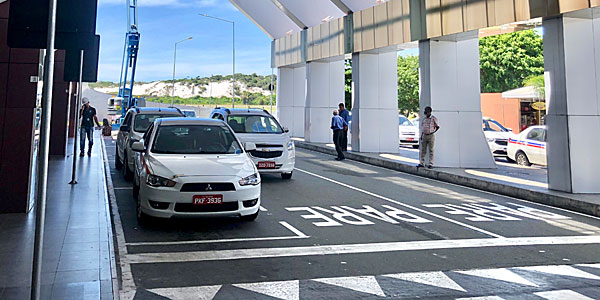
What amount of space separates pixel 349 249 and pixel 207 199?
6.75ft

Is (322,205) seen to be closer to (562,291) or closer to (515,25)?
(562,291)

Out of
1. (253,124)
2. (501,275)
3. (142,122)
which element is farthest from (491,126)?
(501,275)

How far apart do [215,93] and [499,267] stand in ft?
469

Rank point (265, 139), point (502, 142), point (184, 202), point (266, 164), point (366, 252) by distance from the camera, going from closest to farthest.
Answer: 1. point (366, 252)
2. point (184, 202)
3. point (266, 164)
4. point (265, 139)
5. point (502, 142)

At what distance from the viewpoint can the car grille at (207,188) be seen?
6.08 metres

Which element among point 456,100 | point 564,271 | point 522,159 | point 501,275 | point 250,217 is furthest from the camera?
point 522,159

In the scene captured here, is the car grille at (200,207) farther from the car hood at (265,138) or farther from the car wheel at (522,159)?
the car wheel at (522,159)

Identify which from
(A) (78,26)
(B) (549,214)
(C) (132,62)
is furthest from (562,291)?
(C) (132,62)

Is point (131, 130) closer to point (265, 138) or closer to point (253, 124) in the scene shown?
point (253, 124)

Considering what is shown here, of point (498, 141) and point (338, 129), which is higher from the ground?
point (338, 129)

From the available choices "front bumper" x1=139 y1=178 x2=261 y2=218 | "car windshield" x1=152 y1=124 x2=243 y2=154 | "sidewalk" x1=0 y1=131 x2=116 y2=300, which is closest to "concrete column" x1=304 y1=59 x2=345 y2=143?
"sidewalk" x1=0 y1=131 x2=116 y2=300

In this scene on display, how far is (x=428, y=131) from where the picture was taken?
12.6 m

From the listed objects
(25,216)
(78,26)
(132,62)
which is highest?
(132,62)

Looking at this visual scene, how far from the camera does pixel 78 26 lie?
3.77 m
